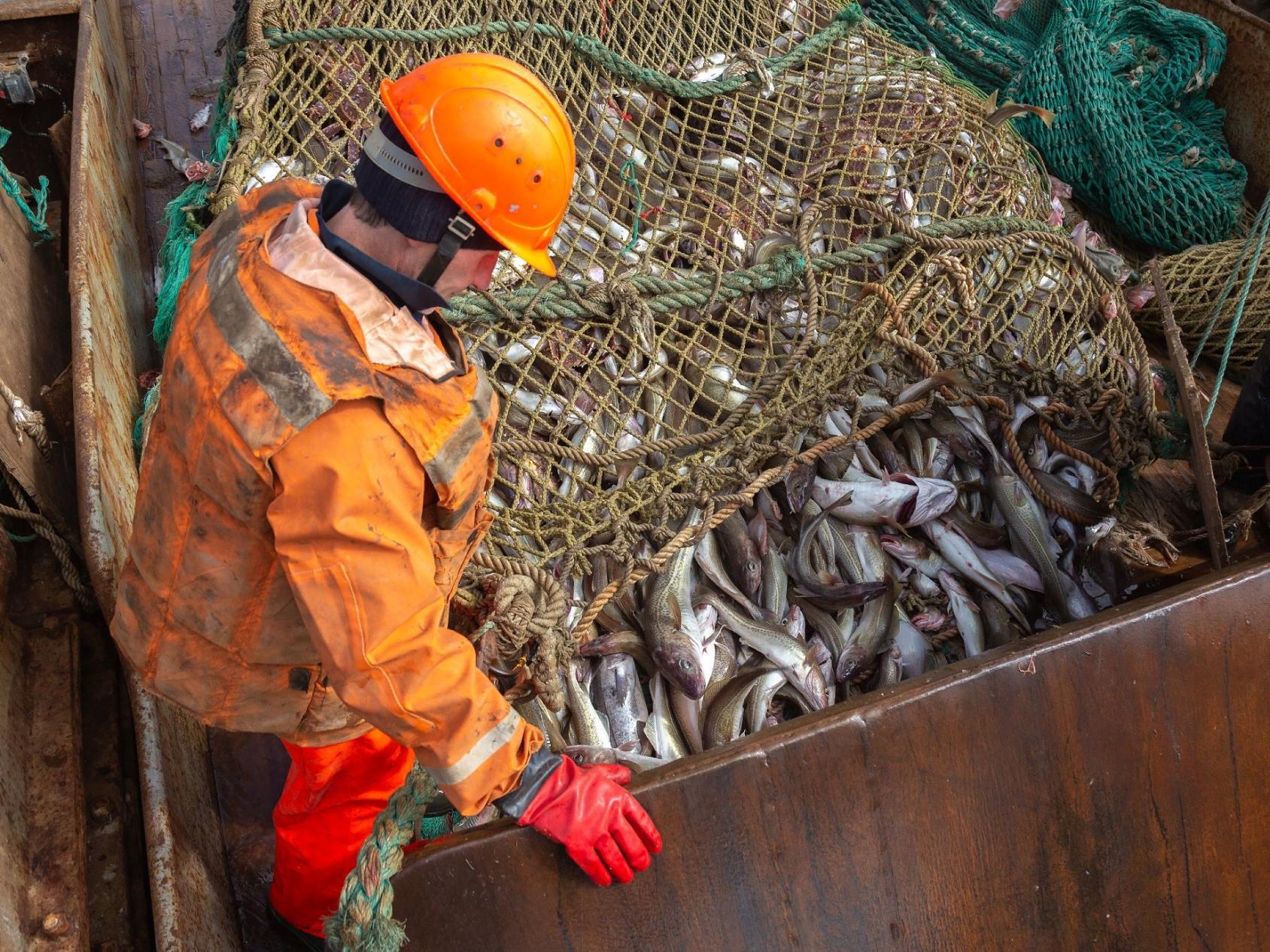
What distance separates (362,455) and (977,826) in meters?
1.65

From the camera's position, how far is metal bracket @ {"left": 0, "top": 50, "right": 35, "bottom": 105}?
11.2 feet

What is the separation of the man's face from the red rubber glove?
0.99 m

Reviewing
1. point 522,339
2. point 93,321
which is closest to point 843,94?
point 522,339

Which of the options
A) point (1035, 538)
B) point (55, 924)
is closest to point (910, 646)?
point (1035, 538)

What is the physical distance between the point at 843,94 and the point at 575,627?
263 cm

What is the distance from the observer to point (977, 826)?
6.96ft

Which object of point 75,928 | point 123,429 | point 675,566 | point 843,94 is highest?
point 843,94

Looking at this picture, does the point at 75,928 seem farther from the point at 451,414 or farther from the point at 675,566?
the point at 675,566

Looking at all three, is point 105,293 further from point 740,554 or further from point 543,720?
point 740,554

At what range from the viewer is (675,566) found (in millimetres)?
2900

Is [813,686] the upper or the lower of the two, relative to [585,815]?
lower

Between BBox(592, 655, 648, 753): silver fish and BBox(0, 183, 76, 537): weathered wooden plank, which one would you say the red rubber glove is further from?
BBox(0, 183, 76, 537): weathered wooden plank

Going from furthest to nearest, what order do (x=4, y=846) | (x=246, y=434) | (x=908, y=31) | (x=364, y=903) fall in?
(x=908, y=31) < (x=4, y=846) < (x=364, y=903) < (x=246, y=434)

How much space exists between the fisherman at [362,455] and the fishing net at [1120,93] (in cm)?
377
